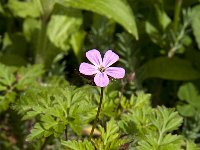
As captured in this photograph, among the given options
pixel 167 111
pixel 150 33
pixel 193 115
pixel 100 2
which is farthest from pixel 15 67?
pixel 167 111

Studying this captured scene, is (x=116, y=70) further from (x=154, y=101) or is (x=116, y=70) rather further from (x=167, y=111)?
(x=154, y=101)

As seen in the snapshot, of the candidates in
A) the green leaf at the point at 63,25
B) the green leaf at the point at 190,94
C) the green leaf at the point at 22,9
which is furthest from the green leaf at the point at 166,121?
the green leaf at the point at 22,9

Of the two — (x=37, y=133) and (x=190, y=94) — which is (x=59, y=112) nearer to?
(x=37, y=133)

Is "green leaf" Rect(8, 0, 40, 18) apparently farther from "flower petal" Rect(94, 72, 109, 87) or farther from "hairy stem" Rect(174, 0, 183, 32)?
"flower petal" Rect(94, 72, 109, 87)

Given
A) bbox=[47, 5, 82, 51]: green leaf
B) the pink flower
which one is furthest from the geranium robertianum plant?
bbox=[47, 5, 82, 51]: green leaf

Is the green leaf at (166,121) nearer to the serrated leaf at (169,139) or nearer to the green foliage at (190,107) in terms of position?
the serrated leaf at (169,139)

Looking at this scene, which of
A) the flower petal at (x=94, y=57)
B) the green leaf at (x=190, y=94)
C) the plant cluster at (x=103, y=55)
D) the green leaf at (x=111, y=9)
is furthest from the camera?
the green leaf at (x=190, y=94)
